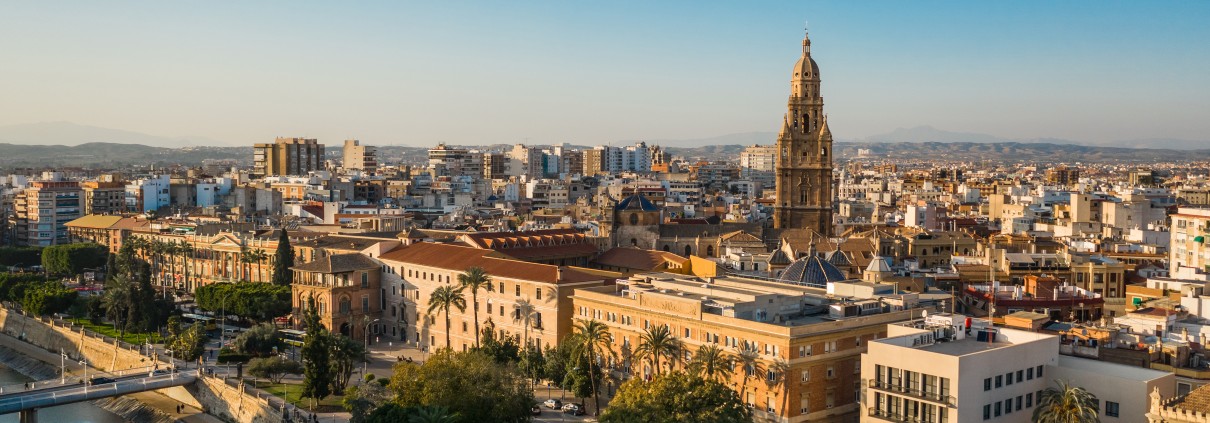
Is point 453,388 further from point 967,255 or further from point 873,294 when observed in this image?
point 967,255

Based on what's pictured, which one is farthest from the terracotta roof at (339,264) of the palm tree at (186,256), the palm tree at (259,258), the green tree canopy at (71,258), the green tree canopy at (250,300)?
the green tree canopy at (71,258)

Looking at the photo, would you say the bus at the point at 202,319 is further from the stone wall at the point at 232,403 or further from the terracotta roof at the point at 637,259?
the terracotta roof at the point at 637,259

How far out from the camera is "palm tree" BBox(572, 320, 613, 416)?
58875 mm

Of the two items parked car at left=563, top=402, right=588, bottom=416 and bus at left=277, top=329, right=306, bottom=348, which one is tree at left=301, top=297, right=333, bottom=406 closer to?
parked car at left=563, top=402, right=588, bottom=416

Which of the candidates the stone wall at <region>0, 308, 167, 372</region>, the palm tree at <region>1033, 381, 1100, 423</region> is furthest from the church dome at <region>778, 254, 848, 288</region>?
the stone wall at <region>0, 308, 167, 372</region>

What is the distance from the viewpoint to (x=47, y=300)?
93.4 m

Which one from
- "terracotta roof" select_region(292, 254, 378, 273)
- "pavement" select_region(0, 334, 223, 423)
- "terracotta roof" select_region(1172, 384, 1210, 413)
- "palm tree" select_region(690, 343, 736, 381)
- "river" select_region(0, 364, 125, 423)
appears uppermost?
"terracotta roof" select_region(1172, 384, 1210, 413)

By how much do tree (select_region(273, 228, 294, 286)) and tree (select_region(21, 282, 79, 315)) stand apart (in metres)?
16.7

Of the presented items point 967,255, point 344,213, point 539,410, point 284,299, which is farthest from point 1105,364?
point 344,213

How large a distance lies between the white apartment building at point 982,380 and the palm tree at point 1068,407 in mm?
1564

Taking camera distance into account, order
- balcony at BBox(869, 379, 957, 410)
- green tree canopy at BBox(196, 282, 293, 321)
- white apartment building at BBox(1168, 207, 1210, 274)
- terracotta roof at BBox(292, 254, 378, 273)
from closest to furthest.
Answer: balcony at BBox(869, 379, 957, 410) → white apartment building at BBox(1168, 207, 1210, 274) → terracotta roof at BBox(292, 254, 378, 273) → green tree canopy at BBox(196, 282, 293, 321)

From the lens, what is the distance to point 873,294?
60812 millimetres

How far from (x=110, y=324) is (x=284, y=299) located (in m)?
16.2

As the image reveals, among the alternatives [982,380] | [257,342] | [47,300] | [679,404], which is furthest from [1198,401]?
[47,300]
